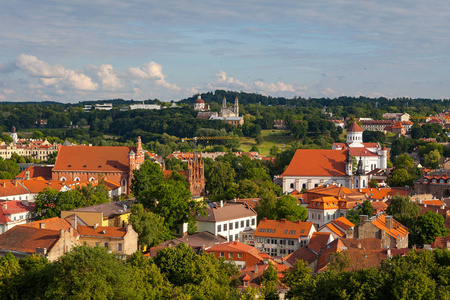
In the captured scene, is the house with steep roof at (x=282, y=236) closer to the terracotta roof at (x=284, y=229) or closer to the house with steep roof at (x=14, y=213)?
the terracotta roof at (x=284, y=229)

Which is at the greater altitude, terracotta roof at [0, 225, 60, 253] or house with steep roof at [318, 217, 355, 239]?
terracotta roof at [0, 225, 60, 253]

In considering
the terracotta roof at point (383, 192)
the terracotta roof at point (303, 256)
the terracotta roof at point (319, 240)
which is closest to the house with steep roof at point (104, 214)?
the terracotta roof at point (303, 256)

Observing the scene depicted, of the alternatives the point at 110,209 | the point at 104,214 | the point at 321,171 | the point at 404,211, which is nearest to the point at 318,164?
the point at 321,171

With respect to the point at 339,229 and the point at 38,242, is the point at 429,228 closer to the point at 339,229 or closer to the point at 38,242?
the point at 339,229

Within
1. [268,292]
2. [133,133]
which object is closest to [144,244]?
[268,292]

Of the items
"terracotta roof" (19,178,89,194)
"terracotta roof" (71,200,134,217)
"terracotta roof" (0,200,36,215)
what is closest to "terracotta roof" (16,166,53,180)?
"terracotta roof" (19,178,89,194)

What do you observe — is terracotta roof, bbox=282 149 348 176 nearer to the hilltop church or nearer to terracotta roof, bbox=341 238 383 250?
the hilltop church
